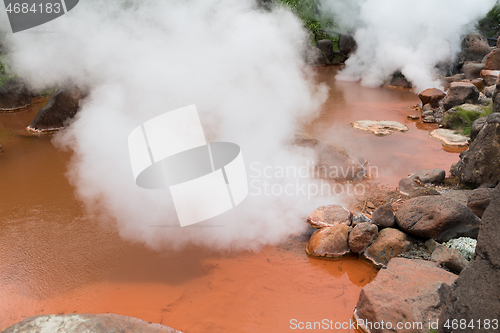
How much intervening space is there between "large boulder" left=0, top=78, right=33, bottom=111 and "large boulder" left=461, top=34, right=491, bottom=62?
16.7 m

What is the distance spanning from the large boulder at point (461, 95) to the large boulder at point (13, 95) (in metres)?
13.0

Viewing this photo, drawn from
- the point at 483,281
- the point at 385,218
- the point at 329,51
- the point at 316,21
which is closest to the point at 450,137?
the point at 385,218

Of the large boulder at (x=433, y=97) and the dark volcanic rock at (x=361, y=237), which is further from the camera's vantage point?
the large boulder at (x=433, y=97)

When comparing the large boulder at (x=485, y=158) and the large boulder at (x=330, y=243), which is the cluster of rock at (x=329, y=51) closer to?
the large boulder at (x=485, y=158)

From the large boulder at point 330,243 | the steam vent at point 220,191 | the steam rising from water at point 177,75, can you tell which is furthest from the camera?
the steam rising from water at point 177,75

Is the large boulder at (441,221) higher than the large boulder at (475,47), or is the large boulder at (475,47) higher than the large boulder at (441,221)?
the large boulder at (441,221)

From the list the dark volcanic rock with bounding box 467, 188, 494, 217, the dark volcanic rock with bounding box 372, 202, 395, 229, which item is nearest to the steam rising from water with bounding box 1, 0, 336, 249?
the dark volcanic rock with bounding box 372, 202, 395, 229

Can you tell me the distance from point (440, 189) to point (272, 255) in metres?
3.56

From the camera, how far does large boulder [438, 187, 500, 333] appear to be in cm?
211

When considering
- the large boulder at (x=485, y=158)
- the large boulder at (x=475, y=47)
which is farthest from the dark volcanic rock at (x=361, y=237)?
the large boulder at (x=475, y=47)

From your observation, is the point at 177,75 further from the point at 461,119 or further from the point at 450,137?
the point at 461,119

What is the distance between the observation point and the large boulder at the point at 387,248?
4027mm

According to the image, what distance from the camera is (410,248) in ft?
13.5

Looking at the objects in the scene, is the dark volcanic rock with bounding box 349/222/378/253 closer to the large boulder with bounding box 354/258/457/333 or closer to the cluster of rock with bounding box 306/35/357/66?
A: the large boulder with bounding box 354/258/457/333
